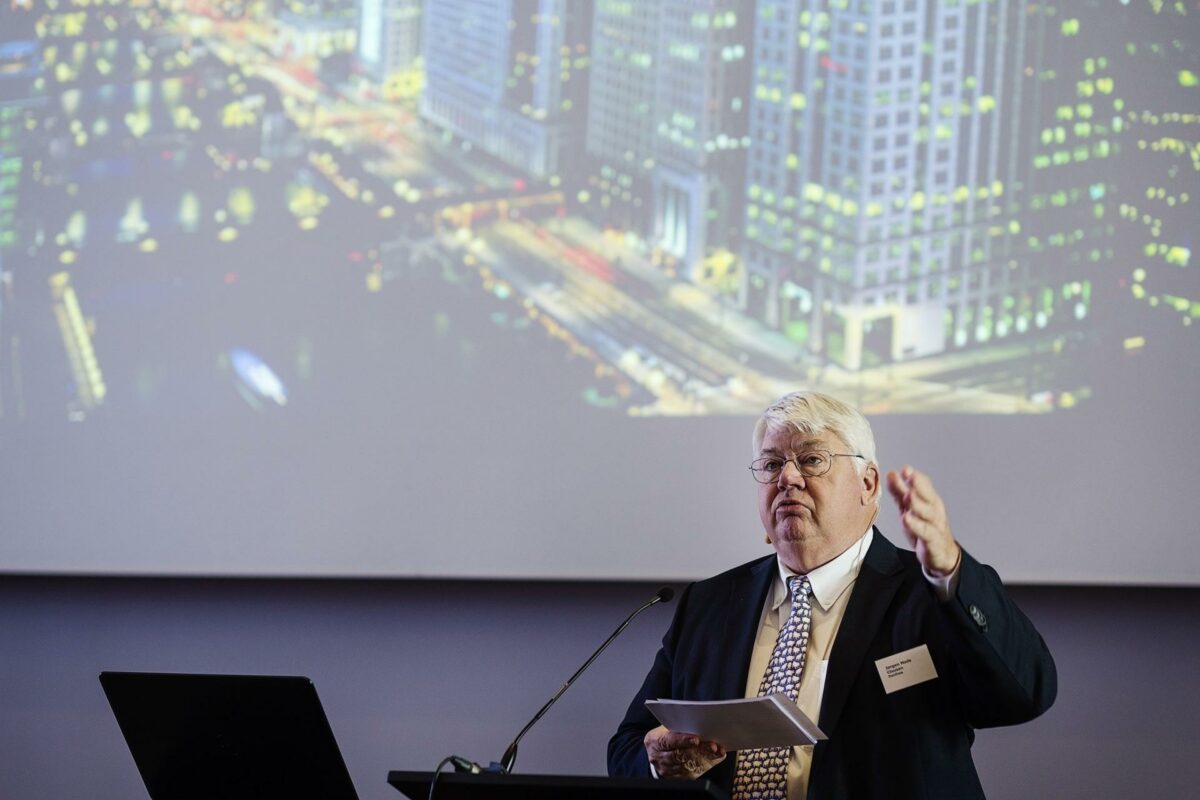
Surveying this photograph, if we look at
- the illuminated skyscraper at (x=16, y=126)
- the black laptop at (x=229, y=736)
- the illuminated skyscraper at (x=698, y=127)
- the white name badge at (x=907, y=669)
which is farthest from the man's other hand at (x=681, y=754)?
the illuminated skyscraper at (x=16, y=126)

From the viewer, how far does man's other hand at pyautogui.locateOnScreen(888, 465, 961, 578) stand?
195cm

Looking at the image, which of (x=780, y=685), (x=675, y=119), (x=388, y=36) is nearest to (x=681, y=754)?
(x=780, y=685)

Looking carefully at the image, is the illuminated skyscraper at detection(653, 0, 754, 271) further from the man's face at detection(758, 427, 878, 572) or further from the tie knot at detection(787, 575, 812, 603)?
the tie knot at detection(787, 575, 812, 603)

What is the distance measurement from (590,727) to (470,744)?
344 mm

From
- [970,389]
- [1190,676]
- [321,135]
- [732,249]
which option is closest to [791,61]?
[732,249]

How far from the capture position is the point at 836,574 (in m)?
2.57

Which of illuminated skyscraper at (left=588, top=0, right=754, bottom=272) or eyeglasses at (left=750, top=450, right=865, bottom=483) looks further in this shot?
illuminated skyscraper at (left=588, top=0, right=754, bottom=272)

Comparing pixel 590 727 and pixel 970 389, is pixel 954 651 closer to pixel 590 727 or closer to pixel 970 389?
pixel 970 389

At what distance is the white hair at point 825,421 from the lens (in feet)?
8.50

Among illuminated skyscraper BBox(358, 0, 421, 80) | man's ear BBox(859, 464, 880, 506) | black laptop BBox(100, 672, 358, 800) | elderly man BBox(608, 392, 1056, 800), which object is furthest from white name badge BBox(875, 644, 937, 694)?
illuminated skyscraper BBox(358, 0, 421, 80)

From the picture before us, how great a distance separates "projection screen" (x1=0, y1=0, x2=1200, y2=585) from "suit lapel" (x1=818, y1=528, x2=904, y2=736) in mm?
994

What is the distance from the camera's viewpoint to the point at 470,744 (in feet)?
12.6

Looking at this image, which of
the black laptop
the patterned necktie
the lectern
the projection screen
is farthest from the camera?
the projection screen

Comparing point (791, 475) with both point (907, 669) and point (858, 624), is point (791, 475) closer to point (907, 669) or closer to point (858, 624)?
point (858, 624)
